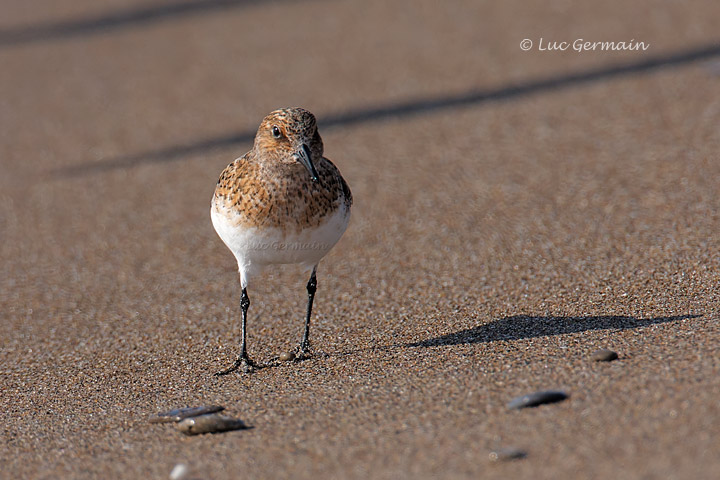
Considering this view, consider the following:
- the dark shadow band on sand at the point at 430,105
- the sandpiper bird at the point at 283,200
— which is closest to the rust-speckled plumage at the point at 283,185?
the sandpiper bird at the point at 283,200

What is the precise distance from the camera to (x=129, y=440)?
464 centimetres

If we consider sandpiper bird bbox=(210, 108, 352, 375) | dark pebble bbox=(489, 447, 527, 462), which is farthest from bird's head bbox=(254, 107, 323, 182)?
dark pebble bbox=(489, 447, 527, 462)

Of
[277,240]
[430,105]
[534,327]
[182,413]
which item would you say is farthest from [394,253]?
[430,105]

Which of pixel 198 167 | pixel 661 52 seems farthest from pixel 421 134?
pixel 661 52

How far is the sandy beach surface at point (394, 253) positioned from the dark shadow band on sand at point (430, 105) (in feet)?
0.13

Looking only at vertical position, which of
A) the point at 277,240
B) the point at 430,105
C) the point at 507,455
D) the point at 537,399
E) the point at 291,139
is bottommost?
the point at 507,455

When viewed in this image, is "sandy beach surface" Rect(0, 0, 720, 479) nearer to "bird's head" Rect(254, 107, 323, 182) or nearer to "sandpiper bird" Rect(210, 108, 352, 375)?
"sandpiper bird" Rect(210, 108, 352, 375)

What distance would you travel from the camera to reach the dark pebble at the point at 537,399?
438 cm

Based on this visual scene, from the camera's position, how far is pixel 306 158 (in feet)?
16.9

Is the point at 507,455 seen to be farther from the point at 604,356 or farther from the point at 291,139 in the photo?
the point at 291,139

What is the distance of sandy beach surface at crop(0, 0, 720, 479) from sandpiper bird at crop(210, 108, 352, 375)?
2.43 ft

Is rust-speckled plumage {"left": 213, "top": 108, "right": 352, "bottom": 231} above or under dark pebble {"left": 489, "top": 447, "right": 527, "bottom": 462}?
above

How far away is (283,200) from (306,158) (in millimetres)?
258

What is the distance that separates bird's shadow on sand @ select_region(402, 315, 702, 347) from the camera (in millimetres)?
5410
